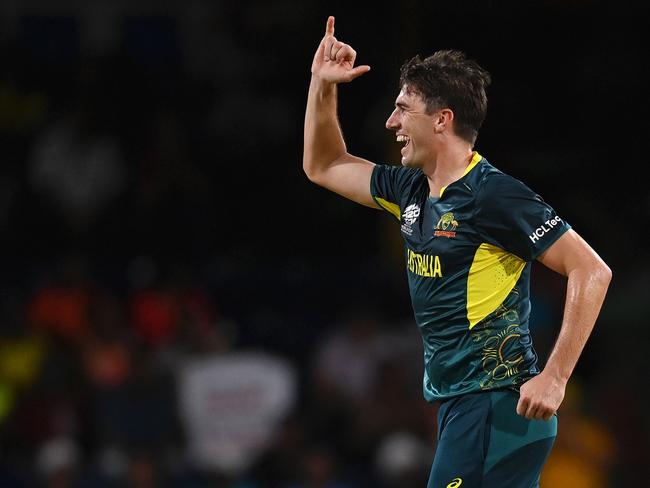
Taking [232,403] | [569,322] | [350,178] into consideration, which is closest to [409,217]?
[350,178]

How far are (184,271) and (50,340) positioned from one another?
3.93 ft

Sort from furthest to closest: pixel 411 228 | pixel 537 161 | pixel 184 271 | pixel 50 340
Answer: pixel 537 161 → pixel 184 271 → pixel 50 340 → pixel 411 228

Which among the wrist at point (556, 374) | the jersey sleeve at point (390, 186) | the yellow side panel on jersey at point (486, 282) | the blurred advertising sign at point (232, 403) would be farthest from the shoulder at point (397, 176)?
the blurred advertising sign at point (232, 403)

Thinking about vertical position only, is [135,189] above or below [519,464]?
below

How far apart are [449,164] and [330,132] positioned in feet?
2.33

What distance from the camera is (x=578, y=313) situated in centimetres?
426

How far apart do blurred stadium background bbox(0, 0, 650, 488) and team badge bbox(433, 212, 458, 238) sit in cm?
401

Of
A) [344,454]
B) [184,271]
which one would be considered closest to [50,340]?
[184,271]

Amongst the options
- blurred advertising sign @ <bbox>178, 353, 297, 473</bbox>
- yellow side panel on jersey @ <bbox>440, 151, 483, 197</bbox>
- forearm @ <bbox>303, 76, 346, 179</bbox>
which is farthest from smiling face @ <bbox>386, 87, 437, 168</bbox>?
blurred advertising sign @ <bbox>178, 353, 297, 473</bbox>

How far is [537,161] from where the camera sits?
11.7m

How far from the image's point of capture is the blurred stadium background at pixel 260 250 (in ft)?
29.0

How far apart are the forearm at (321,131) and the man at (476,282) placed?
47cm

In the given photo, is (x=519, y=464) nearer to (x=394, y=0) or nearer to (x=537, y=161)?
(x=537, y=161)

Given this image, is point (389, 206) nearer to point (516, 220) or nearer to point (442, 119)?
point (442, 119)
